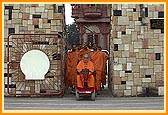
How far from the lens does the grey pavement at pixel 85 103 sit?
6.80 meters

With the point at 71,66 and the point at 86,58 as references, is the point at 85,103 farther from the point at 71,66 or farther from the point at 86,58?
the point at 71,66

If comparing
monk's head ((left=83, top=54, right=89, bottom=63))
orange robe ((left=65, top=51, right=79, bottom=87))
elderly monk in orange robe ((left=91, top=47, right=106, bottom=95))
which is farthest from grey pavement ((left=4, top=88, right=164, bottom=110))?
monk's head ((left=83, top=54, right=89, bottom=63))

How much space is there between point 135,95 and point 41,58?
2.24m

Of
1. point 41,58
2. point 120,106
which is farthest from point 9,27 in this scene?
point 120,106

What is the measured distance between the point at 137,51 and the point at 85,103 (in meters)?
1.85

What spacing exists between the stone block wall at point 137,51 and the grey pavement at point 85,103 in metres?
0.38

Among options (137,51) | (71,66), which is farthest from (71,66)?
(137,51)

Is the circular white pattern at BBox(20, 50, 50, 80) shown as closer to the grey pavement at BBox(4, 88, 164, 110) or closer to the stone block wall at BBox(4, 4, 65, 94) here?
the stone block wall at BBox(4, 4, 65, 94)

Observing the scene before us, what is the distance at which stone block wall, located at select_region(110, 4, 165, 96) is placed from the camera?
8398 millimetres

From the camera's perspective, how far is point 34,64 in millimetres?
8016

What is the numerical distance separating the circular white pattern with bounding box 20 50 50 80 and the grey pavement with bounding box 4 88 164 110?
502 mm

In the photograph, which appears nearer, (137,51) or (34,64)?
(34,64)

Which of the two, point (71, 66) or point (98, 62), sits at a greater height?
point (98, 62)

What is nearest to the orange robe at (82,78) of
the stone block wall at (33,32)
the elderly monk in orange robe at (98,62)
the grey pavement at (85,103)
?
the grey pavement at (85,103)
